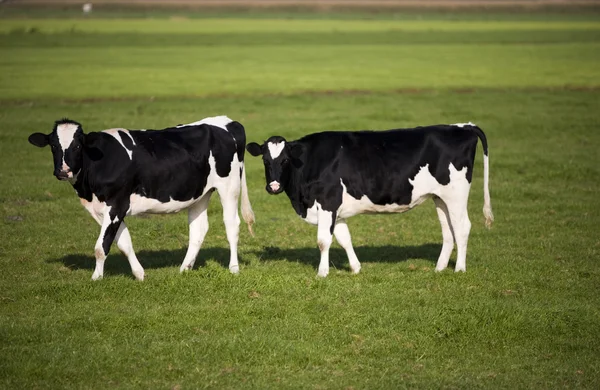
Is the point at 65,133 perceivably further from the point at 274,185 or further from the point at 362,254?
the point at 362,254

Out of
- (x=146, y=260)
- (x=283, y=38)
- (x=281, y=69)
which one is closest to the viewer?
(x=146, y=260)

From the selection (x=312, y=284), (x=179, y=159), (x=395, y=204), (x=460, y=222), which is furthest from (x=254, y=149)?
(x=460, y=222)

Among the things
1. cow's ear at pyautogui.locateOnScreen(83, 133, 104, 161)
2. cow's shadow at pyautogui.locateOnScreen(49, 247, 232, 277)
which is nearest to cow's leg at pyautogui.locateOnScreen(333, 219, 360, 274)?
cow's shadow at pyautogui.locateOnScreen(49, 247, 232, 277)

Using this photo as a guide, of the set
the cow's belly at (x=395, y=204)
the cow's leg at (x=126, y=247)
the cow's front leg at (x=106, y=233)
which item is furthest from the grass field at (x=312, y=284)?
the cow's belly at (x=395, y=204)

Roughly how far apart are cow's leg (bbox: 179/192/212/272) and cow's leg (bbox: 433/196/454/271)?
2.98m

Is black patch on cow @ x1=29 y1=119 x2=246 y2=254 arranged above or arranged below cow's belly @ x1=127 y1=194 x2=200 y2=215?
above

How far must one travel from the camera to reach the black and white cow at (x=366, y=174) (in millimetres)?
11922

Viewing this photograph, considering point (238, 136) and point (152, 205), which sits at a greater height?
point (238, 136)

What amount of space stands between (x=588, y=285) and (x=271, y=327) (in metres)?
4.25

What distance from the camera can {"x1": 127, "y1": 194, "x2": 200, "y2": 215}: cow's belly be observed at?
37.3 feet

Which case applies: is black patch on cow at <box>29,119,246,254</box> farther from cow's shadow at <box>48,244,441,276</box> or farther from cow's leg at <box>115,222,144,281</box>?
cow's shadow at <box>48,244,441,276</box>

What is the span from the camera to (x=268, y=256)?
44.4 ft

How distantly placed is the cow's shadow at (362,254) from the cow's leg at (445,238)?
2.60 feet

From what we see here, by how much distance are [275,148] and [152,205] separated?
169cm
